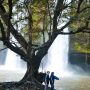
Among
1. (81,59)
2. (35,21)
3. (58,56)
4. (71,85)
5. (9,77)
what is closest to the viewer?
(35,21)

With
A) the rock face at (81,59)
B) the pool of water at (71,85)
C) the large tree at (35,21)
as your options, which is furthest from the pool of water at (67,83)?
the rock face at (81,59)

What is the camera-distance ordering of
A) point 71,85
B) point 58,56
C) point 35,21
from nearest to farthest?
point 35,21, point 71,85, point 58,56

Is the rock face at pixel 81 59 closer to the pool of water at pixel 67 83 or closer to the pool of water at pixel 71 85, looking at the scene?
the pool of water at pixel 67 83

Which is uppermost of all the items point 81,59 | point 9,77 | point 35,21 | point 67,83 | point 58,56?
point 35,21

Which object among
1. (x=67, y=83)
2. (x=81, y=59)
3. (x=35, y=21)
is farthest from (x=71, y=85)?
(x=81, y=59)

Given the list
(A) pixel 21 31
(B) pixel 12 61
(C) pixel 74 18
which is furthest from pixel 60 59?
(C) pixel 74 18

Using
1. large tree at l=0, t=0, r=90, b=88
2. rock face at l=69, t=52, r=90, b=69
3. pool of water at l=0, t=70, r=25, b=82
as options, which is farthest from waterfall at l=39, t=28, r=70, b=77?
large tree at l=0, t=0, r=90, b=88

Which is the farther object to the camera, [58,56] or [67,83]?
[58,56]

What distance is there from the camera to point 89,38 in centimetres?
4647

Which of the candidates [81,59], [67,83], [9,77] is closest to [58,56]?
[81,59]

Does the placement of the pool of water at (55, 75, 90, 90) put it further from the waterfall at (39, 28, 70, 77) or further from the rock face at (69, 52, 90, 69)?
the waterfall at (39, 28, 70, 77)

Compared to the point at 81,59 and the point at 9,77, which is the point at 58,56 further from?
the point at 9,77

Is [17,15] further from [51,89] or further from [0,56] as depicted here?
[0,56]

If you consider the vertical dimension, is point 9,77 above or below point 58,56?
below
